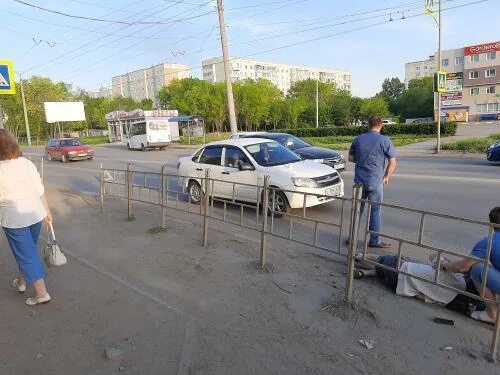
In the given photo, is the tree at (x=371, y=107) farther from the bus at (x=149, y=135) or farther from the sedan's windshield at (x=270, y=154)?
the sedan's windshield at (x=270, y=154)

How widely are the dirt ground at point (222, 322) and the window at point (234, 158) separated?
2894mm

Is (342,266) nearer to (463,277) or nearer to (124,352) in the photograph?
(463,277)

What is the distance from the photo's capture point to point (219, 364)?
2.92m

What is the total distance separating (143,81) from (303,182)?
107 meters

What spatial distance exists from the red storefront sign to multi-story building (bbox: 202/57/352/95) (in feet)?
104

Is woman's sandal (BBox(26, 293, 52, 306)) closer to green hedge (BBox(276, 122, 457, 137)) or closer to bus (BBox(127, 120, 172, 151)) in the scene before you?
bus (BBox(127, 120, 172, 151))

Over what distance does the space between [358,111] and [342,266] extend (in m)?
63.5

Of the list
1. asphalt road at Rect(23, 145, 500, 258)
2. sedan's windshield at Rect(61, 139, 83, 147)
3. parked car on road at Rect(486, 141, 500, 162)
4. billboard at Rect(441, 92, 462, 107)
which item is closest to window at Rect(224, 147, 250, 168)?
asphalt road at Rect(23, 145, 500, 258)

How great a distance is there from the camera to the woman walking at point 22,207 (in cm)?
366

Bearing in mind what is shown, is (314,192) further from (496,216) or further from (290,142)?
(290,142)

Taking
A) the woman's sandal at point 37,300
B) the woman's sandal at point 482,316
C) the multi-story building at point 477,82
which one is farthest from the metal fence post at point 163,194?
the multi-story building at point 477,82

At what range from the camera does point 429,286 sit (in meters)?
3.76

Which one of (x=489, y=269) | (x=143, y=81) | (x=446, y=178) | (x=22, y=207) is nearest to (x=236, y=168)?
(x=22, y=207)

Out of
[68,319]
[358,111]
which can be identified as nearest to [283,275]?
[68,319]
